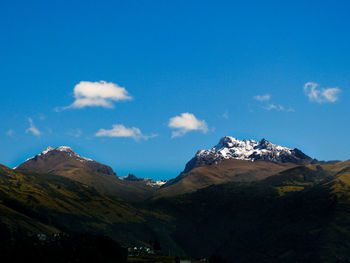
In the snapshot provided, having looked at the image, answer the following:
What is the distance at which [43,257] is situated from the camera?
Result: 180m

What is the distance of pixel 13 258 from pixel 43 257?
46.5 feet

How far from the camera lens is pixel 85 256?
198m

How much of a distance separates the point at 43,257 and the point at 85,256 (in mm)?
23782

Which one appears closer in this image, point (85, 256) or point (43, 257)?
point (43, 257)

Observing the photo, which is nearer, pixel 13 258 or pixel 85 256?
pixel 13 258

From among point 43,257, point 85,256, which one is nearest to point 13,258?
point 43,257

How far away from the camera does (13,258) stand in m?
169

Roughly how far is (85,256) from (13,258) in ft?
124

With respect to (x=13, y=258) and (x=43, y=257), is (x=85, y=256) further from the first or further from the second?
(x=13, y=258)
